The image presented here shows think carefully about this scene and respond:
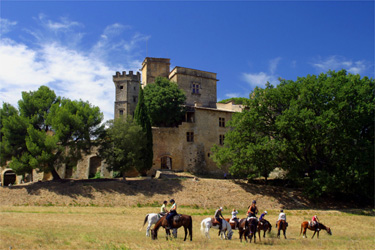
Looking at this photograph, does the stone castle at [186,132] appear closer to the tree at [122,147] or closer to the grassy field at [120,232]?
the tree at [122,147]

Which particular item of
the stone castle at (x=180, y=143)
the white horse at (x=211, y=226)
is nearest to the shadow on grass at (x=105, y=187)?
the stone castle at (x=180, y=143)

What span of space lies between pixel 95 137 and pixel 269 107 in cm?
1719

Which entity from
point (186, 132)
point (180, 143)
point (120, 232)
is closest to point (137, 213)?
point (120, 232)

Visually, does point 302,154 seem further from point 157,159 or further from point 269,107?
point 157,159

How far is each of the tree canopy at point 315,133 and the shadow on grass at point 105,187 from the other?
6.28 meters

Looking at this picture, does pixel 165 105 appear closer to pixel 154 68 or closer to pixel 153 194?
pixel 154 68

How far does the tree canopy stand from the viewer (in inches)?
971

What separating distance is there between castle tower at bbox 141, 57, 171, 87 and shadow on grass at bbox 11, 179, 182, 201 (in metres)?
22.4

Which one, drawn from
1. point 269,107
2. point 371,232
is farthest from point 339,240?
point 269,107

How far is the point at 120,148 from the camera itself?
98.2 feet

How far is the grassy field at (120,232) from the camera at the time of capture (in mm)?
11727

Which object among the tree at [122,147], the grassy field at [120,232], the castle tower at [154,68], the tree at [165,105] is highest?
the castle tower at [154,68]

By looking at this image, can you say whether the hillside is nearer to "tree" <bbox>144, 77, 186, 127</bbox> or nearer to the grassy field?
the grassy field

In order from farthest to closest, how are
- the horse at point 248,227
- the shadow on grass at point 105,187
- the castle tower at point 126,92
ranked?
the castle tower at point 126,92, the shadow on grass at point 105,187, the horse at point 248,227
